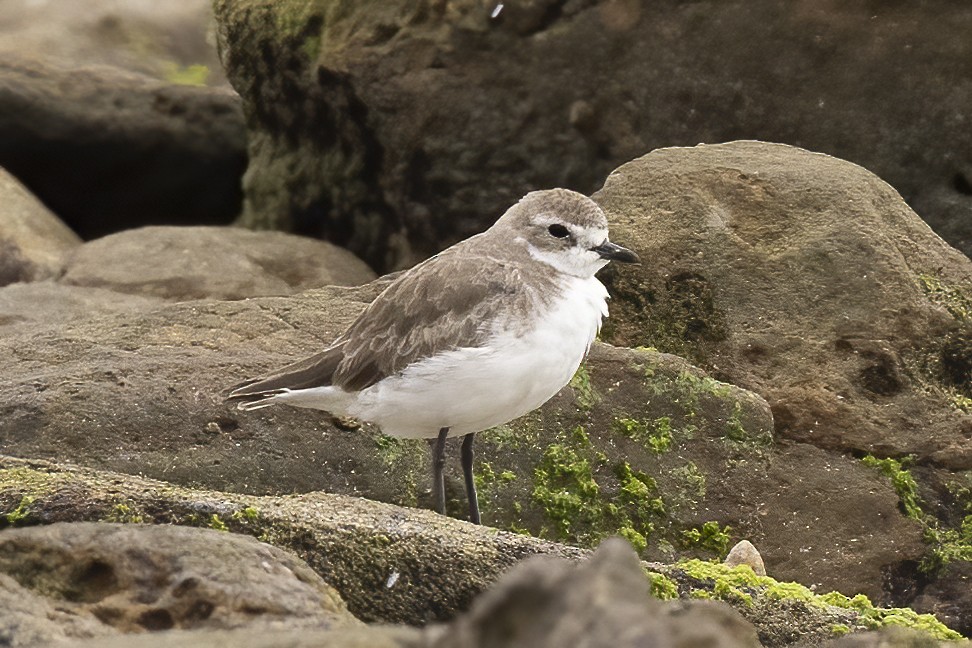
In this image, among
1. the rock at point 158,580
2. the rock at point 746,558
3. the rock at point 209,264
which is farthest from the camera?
the rock at point 209,264

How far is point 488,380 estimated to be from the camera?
7.59 meters

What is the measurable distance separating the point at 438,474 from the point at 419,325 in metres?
0.81

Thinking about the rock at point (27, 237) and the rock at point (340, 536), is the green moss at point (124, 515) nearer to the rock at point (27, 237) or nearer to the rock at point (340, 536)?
the rock at point (340, 536)

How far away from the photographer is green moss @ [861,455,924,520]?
8.98 metres

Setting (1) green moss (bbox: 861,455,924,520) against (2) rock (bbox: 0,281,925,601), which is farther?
(1) green moss (bbox: 861,455,924,520)

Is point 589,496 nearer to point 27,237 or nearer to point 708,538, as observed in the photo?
point 708,538

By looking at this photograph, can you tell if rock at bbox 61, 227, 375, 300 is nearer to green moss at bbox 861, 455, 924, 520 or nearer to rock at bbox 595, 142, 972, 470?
rock at bbox 595, 142, 972, 470

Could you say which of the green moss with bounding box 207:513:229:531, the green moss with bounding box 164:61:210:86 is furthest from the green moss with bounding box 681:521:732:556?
the green moss with bounding box 164:61:210:86

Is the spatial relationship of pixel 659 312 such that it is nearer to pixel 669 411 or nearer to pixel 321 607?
pixel 669 411

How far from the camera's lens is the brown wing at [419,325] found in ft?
25.5

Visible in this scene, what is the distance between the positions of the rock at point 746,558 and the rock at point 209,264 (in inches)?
218

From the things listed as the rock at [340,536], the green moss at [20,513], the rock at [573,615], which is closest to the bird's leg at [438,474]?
the rock at [340,536]

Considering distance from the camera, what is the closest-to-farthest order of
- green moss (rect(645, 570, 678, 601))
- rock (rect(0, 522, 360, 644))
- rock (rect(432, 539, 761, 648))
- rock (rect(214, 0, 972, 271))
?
rock (rect(432, 539, 761, 648))
rock (rect(0, 522, 360, 644))
green moss (rect(645, 570, 678, 601))
rock (rect(214, 0, 972, 271))

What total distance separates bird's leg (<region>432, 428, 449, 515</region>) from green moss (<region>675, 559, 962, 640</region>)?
1.37 metres
